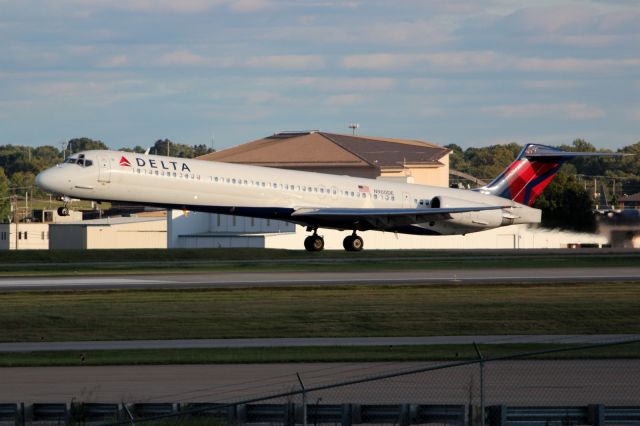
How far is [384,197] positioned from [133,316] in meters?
23.9

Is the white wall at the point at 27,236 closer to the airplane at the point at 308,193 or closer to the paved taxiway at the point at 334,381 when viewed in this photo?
the airplane at the point at 308,193

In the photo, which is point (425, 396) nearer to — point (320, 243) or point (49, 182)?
point (49, 182)

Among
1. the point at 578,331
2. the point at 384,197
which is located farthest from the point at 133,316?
the point at 384,197

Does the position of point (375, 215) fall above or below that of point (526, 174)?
below

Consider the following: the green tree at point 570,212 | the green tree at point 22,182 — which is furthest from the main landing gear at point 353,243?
the green tree at point 22,182

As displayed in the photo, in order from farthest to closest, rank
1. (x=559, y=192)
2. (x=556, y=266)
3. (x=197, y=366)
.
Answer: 1. (x=559, y=192)
2. (x=556, y=266)
3. (x=197, y=366)

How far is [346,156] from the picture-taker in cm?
10262

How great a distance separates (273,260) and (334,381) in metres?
28.9

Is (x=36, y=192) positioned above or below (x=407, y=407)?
above

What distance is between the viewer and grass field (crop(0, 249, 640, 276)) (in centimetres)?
4281

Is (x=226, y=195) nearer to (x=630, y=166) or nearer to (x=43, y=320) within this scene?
(x=43, y=320)

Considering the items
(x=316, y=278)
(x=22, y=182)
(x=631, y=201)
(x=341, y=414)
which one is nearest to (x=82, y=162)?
(x=316, y=278)

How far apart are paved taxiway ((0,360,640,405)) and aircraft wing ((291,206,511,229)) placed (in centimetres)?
2568

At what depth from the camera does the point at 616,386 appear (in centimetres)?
1811
